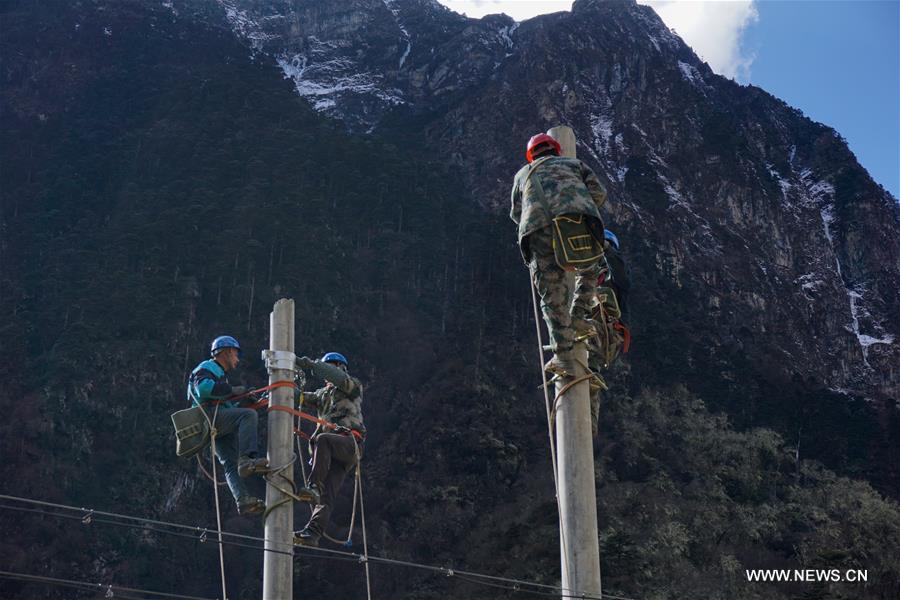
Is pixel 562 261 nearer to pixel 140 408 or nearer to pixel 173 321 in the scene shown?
pixel 140 408

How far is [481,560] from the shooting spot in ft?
129

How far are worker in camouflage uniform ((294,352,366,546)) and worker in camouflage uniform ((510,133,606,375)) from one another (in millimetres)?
2330

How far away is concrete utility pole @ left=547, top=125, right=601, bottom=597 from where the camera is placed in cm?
567

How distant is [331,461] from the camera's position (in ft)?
31.0

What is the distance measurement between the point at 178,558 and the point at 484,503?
37.9ft

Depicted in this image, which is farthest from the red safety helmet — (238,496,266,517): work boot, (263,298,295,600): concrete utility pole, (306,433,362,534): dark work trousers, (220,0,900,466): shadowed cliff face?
(220,0,900,466): shadowed cliff face

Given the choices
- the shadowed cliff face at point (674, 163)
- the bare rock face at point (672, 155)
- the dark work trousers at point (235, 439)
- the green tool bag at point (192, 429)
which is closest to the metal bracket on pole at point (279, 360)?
the dark work trousers at point (235, 439)

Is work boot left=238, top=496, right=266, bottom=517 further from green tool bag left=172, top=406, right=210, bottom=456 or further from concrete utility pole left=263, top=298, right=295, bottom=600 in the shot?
green tool bag left=172, top=406, right=210, bottom=456
